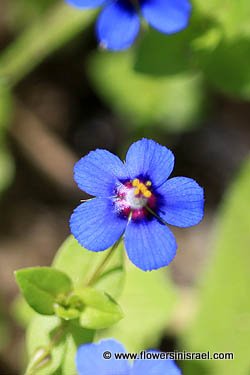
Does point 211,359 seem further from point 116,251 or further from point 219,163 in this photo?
point 219,163

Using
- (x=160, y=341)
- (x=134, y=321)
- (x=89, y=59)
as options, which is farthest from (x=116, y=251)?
(x=89, y=59)

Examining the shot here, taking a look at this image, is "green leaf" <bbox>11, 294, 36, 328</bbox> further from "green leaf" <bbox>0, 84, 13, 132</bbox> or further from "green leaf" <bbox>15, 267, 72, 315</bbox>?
"green leaf" <bbox>0, 84, 13, 132</bbox>

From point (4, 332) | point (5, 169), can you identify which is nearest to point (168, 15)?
point (5, 169)

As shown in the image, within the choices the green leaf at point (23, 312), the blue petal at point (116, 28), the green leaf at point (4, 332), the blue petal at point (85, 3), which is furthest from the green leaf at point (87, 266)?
the green leaf at point (4, 332)

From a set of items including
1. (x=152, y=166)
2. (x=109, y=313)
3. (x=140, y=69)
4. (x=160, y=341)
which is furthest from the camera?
(x=160, y=341)

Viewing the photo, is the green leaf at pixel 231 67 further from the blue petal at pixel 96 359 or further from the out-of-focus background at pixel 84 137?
the blue petal at pixel 96 359

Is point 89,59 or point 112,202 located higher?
point 89,59
